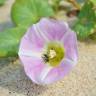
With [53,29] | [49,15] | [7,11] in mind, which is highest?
[53,29]

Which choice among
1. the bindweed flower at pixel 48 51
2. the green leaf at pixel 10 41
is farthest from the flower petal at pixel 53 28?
the green leaf at pixel 10 41

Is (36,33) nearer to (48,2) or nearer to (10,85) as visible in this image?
(10,85)

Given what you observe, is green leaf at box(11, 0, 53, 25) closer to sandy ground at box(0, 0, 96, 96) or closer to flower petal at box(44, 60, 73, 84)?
sandy ground at box(0, 0, 96, 96)

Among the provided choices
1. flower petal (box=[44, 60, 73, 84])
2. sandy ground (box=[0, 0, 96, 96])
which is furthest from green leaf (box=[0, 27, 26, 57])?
flower petal (box=[44, 60, 73, 84])

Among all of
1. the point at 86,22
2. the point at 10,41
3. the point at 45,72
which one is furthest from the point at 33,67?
the point at 86,22

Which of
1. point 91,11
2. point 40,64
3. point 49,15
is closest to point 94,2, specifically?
point 91,11
